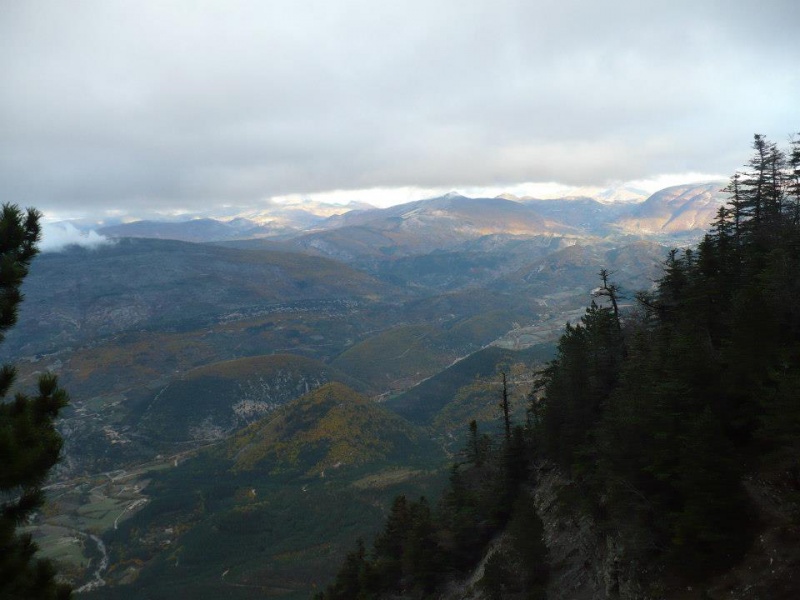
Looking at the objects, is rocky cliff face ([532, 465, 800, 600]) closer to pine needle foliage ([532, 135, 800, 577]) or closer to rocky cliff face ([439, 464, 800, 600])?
rocky cliff face ([439, 464, 800, 600])

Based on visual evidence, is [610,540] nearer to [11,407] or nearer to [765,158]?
[11,407]

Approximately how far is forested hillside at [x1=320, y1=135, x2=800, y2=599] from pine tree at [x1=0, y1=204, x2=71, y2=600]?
29.6 metres

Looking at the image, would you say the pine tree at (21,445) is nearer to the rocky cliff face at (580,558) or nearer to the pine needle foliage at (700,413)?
the pine needle foliage at (700,413)

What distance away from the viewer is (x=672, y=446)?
3158 centimetres

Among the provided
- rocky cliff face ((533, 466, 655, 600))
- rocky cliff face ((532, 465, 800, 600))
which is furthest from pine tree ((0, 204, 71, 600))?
rocky cliff face ((533, 466, 655, 600))

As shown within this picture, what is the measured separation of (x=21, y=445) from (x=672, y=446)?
109 feet

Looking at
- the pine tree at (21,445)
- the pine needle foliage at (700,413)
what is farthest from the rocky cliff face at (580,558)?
the pine tree at (21,445)

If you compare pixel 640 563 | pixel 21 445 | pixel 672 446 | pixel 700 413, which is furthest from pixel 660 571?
pixel 21 445

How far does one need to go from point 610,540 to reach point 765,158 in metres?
56.4

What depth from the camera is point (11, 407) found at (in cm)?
1864

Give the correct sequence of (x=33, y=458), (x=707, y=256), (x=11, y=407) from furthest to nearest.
Answer: (x=707, y=256) → (x=11, y=407) → (x=33, y=458)

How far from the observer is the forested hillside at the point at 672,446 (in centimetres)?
2642

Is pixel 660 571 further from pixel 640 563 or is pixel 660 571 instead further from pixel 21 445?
pixel 21 445

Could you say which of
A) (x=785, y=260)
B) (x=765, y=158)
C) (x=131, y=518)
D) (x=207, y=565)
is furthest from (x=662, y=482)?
(x=131, y=518)
